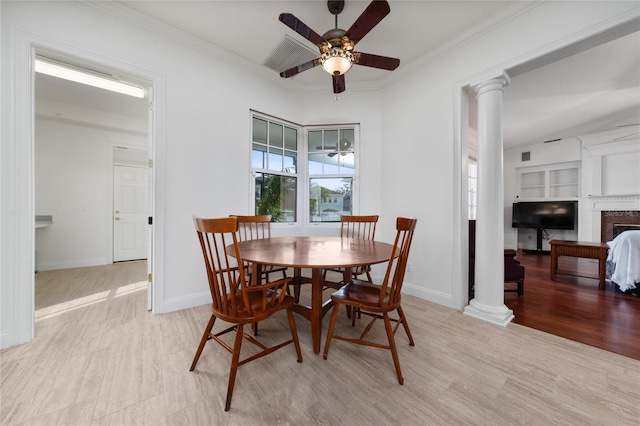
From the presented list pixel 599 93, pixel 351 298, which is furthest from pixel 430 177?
pixel 599 93

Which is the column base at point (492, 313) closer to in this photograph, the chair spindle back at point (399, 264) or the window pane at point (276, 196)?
the chair spindle back at point (399, 264)

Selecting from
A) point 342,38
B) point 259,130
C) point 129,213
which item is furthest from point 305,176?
point 129,213

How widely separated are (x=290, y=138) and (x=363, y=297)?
8.87ft

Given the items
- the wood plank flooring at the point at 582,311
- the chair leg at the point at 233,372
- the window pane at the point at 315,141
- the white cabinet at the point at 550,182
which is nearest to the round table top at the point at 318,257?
the chair leg at the point at 233,372

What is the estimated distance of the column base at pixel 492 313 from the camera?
2.18 meters

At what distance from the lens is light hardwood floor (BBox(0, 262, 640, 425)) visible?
3.91 ft

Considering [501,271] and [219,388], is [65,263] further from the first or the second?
[501,271]

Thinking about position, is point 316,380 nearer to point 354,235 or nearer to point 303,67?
point 354,235

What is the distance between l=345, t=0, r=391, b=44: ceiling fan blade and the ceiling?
59cm

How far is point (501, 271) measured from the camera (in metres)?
2.28

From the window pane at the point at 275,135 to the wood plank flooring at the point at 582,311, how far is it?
11.3 ft

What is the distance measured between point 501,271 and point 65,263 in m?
6.38

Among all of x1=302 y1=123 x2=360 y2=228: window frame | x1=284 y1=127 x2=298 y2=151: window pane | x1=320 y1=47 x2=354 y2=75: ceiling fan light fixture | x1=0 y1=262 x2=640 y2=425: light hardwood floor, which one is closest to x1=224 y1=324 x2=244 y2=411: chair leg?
x1=0 y1=262 x2=640 y2=425: light hardwood floor

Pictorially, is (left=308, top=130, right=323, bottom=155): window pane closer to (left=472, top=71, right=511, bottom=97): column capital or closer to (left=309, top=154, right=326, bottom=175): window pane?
(left=309, top=154, right=326, bottom=175): window pane
